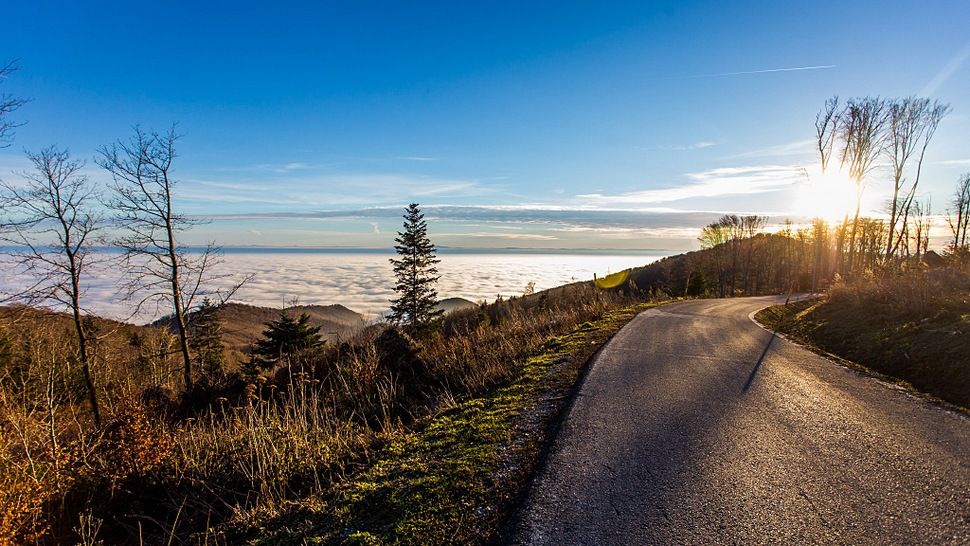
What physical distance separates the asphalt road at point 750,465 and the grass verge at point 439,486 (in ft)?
0.98

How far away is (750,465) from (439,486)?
9.16ft

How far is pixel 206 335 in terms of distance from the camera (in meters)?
22.1

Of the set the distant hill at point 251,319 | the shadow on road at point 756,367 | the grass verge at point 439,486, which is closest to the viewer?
the grass verge at point 439,486

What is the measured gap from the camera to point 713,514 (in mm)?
3102

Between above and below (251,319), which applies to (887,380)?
above

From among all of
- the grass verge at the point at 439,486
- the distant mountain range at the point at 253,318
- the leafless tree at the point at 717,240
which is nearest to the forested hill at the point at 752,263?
the leafless tree at the point at 717,240

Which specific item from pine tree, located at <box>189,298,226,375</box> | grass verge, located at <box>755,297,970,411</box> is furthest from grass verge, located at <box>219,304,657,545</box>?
pine tree, located at <box>189,298,226,375</box>

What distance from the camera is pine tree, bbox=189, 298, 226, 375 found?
18703mm

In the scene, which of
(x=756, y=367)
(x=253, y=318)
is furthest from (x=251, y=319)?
(x=756, y=367)

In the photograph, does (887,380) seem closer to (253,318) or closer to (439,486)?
(439,486)

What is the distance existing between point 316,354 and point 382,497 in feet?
→ 38.8

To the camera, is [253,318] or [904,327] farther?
[253,318]

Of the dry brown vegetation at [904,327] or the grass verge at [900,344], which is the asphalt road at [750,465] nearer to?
the grass verge at [900,344]

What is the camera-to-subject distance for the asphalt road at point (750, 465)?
116 inches
